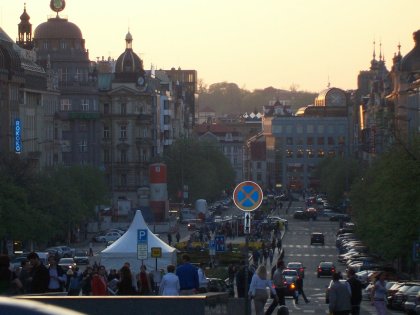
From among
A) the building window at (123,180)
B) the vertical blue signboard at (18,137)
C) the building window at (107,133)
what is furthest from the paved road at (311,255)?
the building window at (107,133)

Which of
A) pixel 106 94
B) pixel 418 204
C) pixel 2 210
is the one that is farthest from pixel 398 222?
pixel 106 94

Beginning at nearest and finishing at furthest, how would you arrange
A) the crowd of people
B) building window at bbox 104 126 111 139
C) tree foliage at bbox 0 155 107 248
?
the crowd of people < tree foliage at bbox 0 155 107 248 < building window at bbox 104 126 111 139

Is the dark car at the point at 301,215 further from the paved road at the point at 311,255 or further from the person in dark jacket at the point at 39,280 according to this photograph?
the person in dark jacket at the point at 39,280

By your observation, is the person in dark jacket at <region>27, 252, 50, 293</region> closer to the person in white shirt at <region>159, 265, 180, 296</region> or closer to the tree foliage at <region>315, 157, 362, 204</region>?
the person in white shirt at <region>159, 265, 180, 296</region>

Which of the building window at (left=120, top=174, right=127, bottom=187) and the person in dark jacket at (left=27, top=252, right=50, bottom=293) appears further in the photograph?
the building window at (left=120, top=174, right=127, bottom=187)

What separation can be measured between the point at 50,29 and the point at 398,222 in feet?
271

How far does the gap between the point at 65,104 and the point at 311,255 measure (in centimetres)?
5578

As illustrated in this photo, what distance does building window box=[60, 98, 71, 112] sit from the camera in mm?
140000

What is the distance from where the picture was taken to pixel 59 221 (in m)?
84.4

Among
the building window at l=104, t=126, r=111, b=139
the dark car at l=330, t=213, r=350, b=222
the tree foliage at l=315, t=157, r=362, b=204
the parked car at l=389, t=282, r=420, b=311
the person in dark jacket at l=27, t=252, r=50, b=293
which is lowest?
the parked car at l=389, t=282, r=420, b=311

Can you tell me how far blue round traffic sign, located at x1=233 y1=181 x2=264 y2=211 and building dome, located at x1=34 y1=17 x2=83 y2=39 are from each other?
369 ft

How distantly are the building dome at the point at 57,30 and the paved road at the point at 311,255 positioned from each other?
73.8 ft

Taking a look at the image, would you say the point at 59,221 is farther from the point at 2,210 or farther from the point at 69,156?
the point at 69,156

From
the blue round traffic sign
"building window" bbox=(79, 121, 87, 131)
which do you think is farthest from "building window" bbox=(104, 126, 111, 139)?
the blue round traffic sign
